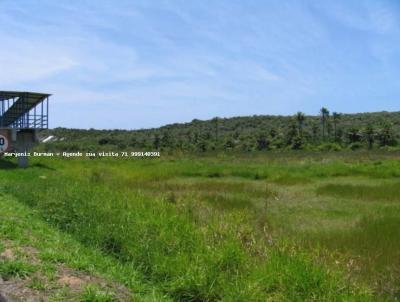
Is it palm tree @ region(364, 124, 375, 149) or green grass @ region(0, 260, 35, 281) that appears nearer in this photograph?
green grass @ region(0, 260, 35, 281)

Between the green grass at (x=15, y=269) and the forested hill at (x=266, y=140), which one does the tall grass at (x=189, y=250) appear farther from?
the forested hill at (x=266, y=140)

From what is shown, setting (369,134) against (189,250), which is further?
(369,134)

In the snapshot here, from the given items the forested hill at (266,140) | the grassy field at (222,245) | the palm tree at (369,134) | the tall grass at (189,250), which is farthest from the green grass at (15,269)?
the palm tree at (369,134)

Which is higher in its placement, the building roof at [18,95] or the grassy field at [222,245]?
the building roof at [18,95]

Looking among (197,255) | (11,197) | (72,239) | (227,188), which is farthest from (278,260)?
(227,188)

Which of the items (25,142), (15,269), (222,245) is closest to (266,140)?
(25,142)

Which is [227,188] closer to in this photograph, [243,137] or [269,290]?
[269,290]

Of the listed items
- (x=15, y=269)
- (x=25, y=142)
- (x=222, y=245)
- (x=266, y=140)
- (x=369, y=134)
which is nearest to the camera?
(x=15, y=269)

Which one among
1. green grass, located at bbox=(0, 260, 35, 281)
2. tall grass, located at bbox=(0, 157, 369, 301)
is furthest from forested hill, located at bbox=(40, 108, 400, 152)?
green grass, located at bbox=(0, 260, 35, 281)

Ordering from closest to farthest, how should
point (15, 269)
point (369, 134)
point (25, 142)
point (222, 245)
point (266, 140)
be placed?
point (15, 269) < point (222, 245) < point (25, 142) < point (369, 134) < point (266, 140)

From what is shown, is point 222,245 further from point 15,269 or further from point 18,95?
point 18,95

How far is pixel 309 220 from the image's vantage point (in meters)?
12.0

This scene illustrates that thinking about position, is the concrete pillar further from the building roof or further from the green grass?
the green grass

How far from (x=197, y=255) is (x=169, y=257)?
1.34 feet
